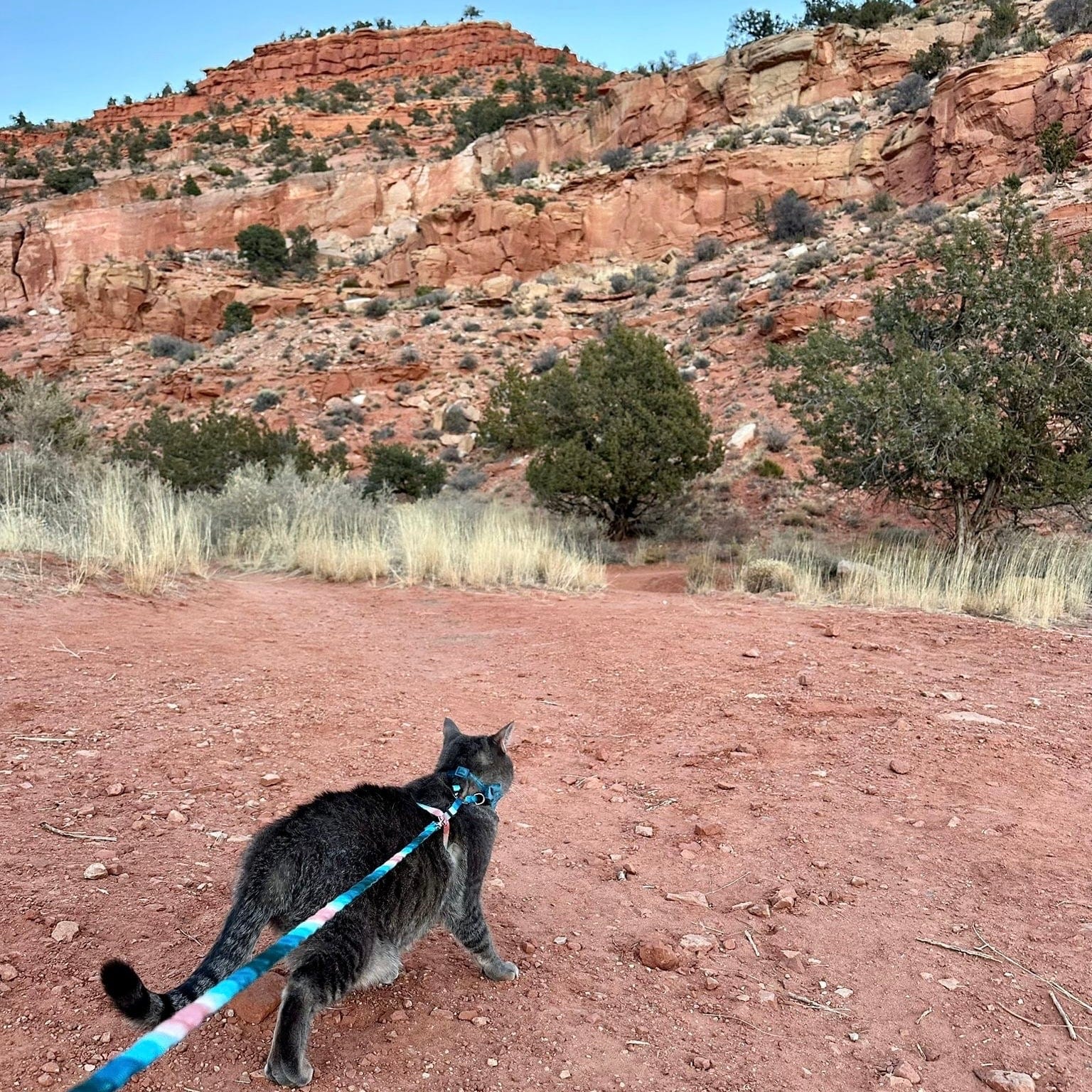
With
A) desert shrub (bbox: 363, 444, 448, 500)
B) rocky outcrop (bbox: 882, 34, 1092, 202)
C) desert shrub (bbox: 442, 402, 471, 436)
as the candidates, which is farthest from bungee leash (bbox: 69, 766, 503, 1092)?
rocky outcrop (bbox: 882, 34, 1092, 202)

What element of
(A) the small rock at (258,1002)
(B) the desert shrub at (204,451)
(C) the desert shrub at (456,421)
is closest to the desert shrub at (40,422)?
(B) the desert shrub at (204,451)

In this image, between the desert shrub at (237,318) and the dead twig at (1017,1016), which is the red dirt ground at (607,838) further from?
the desert shrub at (237,318)

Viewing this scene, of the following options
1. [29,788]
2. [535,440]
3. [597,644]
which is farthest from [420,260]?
[29,788]

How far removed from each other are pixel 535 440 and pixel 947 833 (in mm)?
13347

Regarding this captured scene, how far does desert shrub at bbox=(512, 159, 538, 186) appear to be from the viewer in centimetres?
3944

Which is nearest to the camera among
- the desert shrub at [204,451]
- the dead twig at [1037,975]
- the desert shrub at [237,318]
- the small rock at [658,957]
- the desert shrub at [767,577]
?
the dead twig at [1037,975]

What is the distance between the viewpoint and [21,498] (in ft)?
27.9

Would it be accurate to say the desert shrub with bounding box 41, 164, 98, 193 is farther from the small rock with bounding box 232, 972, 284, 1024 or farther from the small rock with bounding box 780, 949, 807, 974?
the small rock with bounding box 780, 949, 807, 974

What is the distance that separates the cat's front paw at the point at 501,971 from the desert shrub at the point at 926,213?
28840 millimetres

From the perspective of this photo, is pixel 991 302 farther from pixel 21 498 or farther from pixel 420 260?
pixel 420 260

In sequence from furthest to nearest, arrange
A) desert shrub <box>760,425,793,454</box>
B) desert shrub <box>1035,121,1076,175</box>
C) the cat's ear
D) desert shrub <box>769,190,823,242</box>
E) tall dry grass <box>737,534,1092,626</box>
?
desert shrub <box>769,190,823,242</box>, desert shrub <box>1035,121,1076,175</box>, desert shrub <box>760,425,793,454</box>, tall dry grass <box>737,534,1092,626</box>, the cat's ear

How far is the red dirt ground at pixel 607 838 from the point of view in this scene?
78.0 inches

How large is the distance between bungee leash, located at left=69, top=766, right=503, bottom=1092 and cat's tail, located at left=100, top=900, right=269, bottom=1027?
7 cm

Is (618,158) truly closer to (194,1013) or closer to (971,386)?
(971,386)
